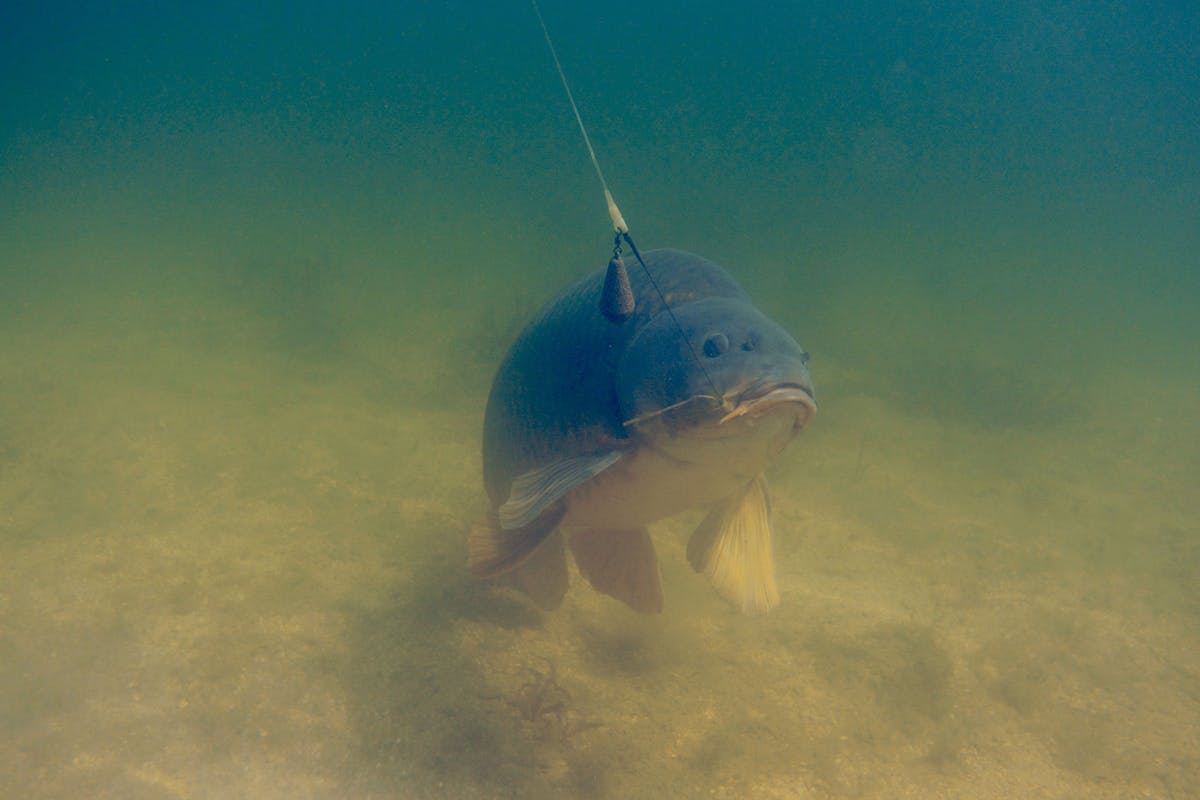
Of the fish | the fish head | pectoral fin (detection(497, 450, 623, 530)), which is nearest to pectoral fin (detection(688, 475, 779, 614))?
the fish

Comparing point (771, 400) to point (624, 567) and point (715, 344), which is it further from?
point (624, 567)

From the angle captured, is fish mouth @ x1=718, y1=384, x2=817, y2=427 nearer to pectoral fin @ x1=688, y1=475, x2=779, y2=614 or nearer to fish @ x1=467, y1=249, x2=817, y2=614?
fish @ x1=467, y1=249, x2=817, y2=614

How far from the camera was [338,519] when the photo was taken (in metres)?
5.52

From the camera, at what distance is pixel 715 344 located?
2.77 m

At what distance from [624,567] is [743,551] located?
0.75 meters

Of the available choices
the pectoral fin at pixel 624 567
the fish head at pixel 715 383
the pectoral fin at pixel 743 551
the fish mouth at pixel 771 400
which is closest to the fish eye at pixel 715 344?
the fish head at pixel 715 383

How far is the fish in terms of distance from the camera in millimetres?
2689

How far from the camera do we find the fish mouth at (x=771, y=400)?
2.38 metres

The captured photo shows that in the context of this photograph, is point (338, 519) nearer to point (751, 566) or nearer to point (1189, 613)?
point (751, 566)

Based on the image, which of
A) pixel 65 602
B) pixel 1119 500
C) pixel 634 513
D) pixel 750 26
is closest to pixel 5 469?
pixel 65 602

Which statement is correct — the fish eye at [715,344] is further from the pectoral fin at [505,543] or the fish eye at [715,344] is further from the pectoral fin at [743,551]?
the pectoral fin at [505,543]

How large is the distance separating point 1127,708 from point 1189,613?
191 cm

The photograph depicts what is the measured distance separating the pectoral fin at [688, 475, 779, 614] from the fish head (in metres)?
0.93

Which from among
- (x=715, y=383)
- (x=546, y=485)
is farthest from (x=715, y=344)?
(x=546, y=485)
